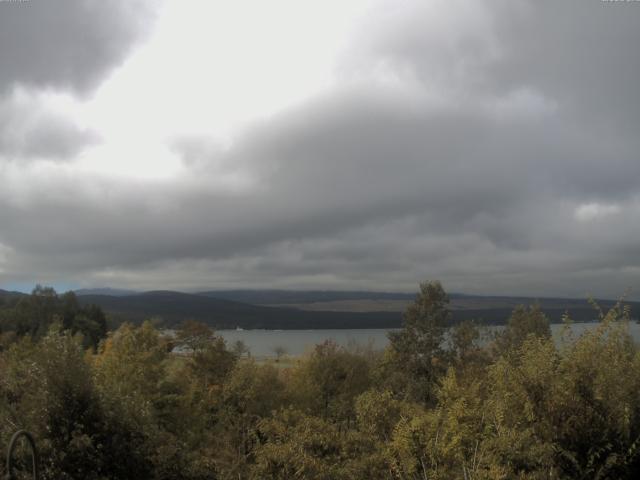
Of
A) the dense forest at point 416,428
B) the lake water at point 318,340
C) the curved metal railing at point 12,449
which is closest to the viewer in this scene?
the curved metal railing at point 12,449

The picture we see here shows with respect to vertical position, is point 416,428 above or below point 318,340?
above

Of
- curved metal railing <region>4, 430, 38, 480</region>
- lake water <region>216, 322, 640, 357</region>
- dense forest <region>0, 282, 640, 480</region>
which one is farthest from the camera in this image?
lake water <region>216, 322, 640, 357</region>

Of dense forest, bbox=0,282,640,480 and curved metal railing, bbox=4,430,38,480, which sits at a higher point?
curved metal railing, bbox=4,430,38,480

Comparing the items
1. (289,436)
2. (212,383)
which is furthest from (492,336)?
(289,436)

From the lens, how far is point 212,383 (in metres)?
35.2

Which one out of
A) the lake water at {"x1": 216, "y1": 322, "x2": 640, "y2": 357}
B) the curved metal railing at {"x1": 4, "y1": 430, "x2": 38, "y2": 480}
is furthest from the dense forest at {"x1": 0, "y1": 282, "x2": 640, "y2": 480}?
the curved metal railing at {"x1": 4, "y1": 430, "x2": 38, "y2": 480}

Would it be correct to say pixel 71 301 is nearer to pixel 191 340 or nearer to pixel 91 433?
pixel 191 340

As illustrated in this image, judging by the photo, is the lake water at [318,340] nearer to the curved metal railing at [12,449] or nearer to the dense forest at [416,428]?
the dense forest at [416,428]

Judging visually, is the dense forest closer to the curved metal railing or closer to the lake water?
the lake water

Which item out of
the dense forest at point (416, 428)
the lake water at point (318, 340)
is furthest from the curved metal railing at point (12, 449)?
the lake water at point (318, 340)

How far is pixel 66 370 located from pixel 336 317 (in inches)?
6968

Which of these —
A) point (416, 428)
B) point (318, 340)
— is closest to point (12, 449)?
point (416, 428)

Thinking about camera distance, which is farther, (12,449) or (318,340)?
(318,340)

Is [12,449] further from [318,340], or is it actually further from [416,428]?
[318,340]
